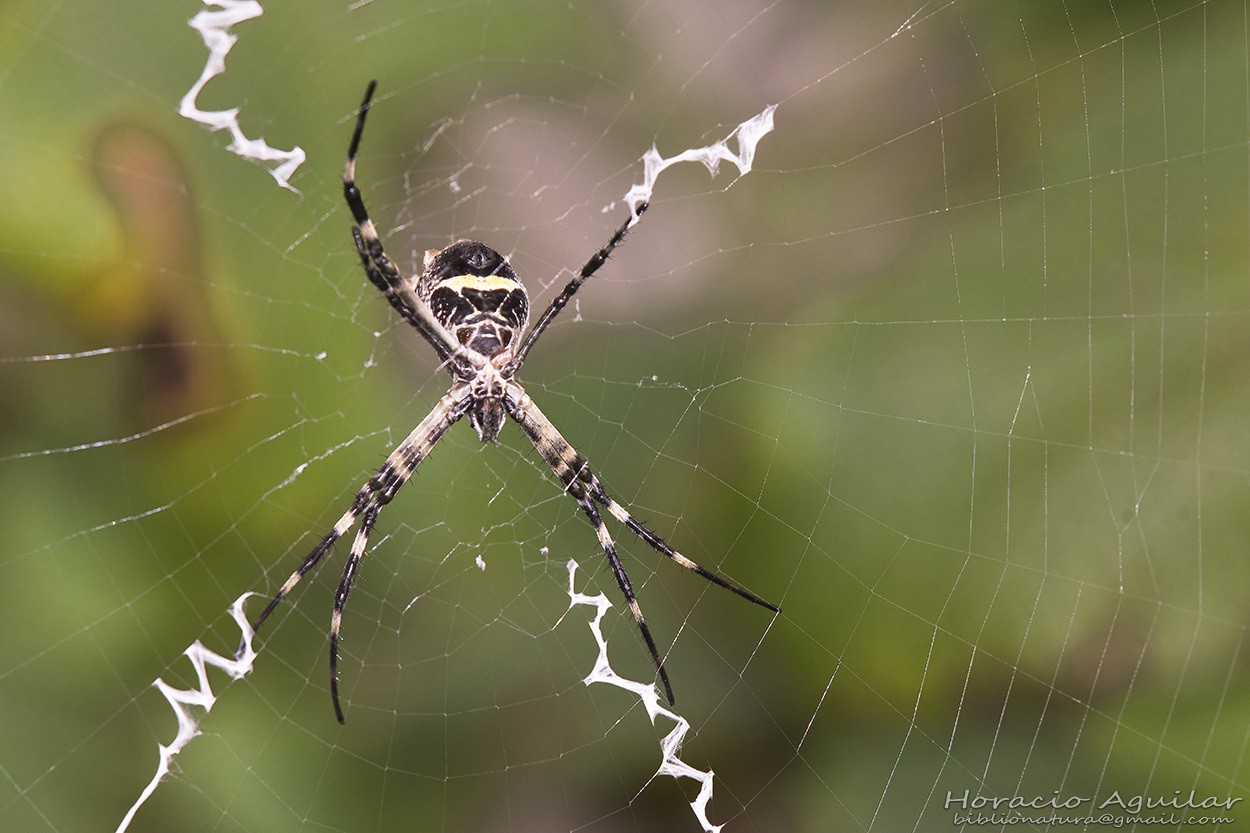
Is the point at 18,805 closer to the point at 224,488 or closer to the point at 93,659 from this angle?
the point at 93,659

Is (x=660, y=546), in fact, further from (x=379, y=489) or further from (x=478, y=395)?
(x=379, y=489)

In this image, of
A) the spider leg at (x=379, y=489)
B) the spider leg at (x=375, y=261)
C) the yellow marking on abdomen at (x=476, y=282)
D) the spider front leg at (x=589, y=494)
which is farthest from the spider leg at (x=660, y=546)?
the spider leg at (x=375, y=261)

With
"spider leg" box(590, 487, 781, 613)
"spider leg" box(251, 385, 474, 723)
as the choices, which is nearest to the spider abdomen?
"spider leg" box(251, 385, 474, 723)

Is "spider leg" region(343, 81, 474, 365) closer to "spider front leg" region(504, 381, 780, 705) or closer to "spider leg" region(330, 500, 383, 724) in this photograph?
"spider front leg" region(504, 381, 780, 705)

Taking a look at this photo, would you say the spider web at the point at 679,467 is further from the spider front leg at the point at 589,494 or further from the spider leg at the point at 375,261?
the spider leg at the point at 375,261

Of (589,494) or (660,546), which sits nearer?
(660,546)

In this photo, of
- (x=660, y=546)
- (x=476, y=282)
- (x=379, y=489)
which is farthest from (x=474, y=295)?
(x=660, y=546)

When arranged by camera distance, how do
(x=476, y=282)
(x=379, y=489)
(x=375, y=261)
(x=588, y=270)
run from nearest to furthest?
(x=375, y=261) < (x=588, y=270) < (x=476, y=282) < (x=379, y=489)
